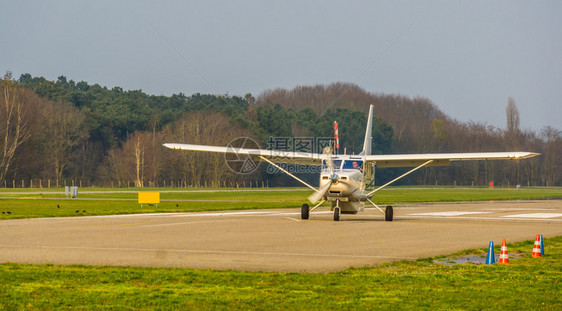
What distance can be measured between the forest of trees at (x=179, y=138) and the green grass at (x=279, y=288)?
7048 centimetres

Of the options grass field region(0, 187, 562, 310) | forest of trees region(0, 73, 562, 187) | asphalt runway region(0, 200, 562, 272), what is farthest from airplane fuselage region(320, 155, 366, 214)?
forest of trees region(0, 73, 562, 187)

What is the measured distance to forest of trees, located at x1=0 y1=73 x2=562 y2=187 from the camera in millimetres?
82812

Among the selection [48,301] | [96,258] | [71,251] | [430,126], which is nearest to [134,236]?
[71,251]

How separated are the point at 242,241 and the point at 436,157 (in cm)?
1275

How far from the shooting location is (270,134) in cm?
9688

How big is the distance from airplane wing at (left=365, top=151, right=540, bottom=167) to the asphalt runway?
8.92ft

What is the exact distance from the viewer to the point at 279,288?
10.1 m

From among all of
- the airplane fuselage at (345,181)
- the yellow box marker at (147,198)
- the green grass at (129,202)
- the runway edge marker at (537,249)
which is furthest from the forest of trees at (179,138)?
the runway edge marker at (537,249)

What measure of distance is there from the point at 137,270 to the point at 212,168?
7551 centimetres

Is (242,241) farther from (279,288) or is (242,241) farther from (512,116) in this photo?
(512,116)

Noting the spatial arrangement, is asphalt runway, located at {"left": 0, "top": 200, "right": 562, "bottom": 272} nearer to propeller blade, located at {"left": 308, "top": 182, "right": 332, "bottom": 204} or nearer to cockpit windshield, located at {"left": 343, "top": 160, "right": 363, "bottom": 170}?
propeller blade, located at {"left": 308, "top": 182, "right": 332, "bottom": 204}

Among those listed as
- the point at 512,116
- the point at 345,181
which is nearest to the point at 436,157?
the point at 345,181

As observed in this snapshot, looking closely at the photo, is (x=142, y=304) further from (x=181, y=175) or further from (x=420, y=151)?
(x=420, y=151)

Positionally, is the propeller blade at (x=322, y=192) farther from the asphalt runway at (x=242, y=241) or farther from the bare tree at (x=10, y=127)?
the bare tree at (x=10, y=127)
